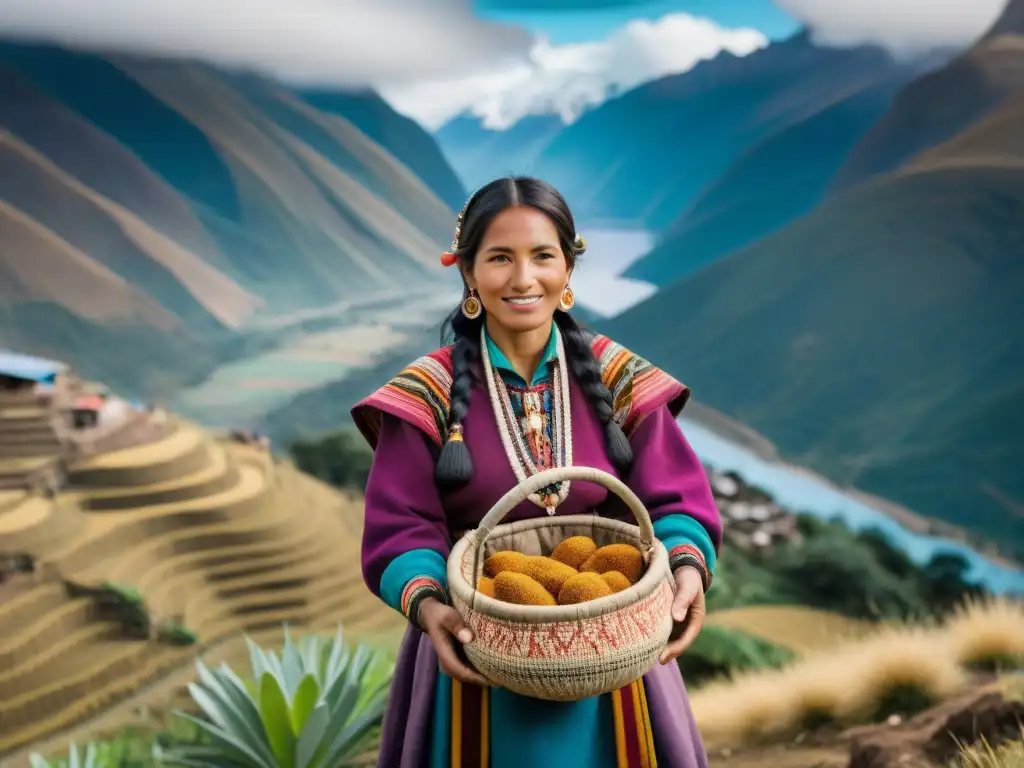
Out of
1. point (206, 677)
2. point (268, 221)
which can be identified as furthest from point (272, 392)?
point (206, 677)

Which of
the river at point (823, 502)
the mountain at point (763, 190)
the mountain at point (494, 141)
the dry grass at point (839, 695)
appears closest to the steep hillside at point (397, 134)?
the mountain at point (494, 141)

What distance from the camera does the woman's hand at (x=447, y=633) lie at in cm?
156

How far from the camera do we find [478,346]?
1.99 meters

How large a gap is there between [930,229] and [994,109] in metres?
1.51

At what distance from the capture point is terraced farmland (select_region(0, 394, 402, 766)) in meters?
6.87

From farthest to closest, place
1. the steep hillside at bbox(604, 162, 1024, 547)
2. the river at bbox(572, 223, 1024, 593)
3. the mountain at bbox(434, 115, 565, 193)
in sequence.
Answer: the mountain at bbox(434, 115, 565, 193), the steep hillside at bbox(604, 162, 1024, 547), the river at bbox(572, 223, 1024, 593)

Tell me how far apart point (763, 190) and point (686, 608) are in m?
12.1

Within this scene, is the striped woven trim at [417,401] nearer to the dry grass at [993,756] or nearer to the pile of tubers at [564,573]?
the pile of tubers at [564,573]

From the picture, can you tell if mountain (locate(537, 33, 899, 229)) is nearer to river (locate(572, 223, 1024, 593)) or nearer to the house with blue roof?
river (locate(572, 223, 1024, 593))

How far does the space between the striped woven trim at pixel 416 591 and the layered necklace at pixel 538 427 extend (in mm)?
272

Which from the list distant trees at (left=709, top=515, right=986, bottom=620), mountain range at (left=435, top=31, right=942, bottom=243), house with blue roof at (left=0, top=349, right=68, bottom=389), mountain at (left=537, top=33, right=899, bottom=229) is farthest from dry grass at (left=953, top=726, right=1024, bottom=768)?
mountain at (left=537, top=33, right=899, bottom=229)

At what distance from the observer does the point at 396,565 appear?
1721mm

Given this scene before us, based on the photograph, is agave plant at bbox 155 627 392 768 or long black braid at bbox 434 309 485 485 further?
agave plant at bbox 155 627 392 768

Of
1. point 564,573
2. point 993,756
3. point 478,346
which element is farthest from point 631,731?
point 993,756
